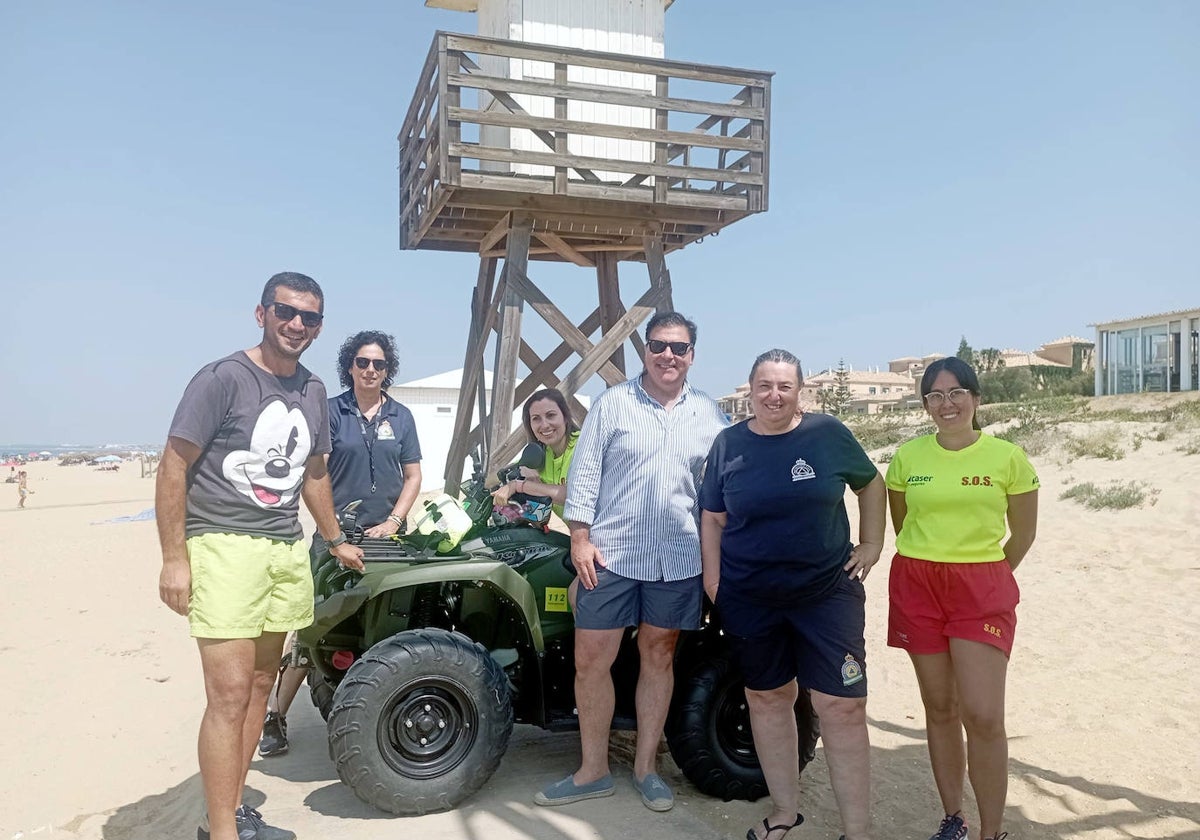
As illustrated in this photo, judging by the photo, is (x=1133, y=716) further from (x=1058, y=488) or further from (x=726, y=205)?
(x=1058, y=488)

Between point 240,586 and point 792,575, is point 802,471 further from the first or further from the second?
point 240,586

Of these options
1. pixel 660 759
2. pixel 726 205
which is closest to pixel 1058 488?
pixel 726 205

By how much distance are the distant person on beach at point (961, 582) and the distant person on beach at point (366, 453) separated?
256 cm

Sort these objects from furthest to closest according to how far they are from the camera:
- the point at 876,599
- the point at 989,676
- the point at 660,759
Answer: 1. the point at 876,599
2. the point at 660,759
3. the point at 989,676

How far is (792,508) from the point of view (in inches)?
139

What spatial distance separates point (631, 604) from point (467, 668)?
739mm

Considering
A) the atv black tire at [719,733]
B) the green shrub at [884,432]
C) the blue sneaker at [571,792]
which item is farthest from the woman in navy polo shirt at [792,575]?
the green shrub at [884,432]

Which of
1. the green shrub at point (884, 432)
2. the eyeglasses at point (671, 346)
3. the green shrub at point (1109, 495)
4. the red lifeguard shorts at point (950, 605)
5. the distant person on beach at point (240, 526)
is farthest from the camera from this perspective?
the green shrub at point (884, 432)

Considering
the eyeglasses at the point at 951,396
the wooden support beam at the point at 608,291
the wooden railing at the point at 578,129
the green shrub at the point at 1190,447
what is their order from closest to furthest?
the eyeglasses at the point at 951,396 < the wooden railing at the point at 578,129 < the wooden support beam at the point at 608,291 < the green shrub at the point at 1190,447

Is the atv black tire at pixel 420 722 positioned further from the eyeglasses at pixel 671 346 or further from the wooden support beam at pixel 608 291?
the wooden support beam at pixel 608 291

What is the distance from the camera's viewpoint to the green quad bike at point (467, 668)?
12.3 ft

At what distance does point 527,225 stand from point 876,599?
5.20 m

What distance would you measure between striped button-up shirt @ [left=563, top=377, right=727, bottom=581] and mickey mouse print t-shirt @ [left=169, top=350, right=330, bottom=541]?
1154mm

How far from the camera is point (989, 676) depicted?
3.47m
